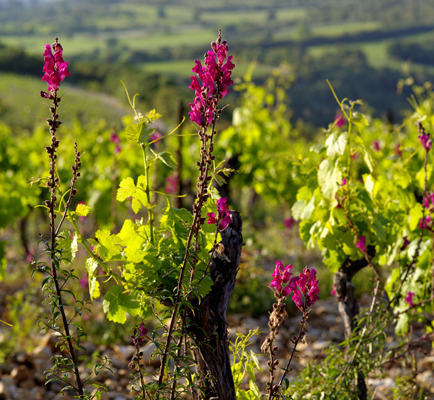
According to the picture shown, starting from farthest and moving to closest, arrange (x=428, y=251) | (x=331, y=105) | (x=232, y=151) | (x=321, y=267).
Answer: (x=331, y=105) → (x=321, y=267) → (x=232, y=151) → (x=428, y=251)

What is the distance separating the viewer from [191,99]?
92.2 ft

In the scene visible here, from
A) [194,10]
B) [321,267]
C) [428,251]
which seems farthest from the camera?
[194,10]

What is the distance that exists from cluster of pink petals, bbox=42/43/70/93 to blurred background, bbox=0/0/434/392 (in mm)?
272

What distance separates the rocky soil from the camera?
9.78 ft

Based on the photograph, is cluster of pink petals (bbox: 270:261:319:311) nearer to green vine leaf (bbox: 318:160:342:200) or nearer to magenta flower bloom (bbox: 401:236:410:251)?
green vine leaf (bbox: 318:160:342:200)

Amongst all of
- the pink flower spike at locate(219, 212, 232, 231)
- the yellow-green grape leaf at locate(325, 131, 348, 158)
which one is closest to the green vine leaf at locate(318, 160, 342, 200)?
the yellow-green grape leaf at locate(325, 131, 348, 158)

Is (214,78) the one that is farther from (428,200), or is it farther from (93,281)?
(428,200)

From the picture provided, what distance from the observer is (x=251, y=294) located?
4.59 metres

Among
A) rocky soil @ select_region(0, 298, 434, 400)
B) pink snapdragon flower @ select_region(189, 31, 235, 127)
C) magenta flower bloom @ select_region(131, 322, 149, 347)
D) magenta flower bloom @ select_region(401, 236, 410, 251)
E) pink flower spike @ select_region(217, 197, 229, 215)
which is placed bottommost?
rocky soil @ select_region(0, 298, 434, 400)

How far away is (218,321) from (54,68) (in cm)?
101

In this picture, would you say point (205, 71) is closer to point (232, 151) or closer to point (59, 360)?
point (59, 360)

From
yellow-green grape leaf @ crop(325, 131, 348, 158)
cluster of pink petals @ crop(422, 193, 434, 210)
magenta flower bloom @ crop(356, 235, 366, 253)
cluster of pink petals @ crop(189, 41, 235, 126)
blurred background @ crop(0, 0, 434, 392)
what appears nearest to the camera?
cluster of pink petals @ crop(189, 41, 235, 126)

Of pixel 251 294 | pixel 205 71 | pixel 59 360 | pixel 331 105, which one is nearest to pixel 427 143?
pixel 205 71

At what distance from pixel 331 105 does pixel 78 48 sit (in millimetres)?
47742
